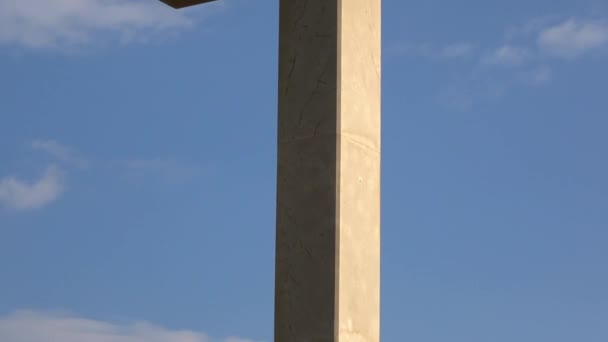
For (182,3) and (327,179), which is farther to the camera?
(182,3)

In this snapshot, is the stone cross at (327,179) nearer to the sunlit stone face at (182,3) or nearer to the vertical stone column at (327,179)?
the vertical stone column at (327,179)

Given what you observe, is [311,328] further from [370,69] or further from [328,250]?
[370,69]

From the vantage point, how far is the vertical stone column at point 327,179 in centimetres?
1434

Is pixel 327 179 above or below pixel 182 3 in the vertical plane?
below

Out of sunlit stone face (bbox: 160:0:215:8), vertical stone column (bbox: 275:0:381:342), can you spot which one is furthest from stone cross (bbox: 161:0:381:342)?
sunlit stone face (bbox: 160:0:215:8)

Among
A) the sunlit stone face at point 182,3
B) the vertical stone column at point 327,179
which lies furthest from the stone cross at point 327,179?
the sunlit stone face at point 182,3

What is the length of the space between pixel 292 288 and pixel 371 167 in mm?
2485

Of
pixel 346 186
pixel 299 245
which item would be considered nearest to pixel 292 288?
pixel 299 245

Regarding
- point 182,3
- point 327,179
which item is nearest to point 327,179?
point 327,179

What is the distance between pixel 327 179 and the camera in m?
14.5

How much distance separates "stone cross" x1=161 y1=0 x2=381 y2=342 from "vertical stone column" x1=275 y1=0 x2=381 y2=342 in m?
0.02

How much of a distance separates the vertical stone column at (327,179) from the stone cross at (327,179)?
0.05ft

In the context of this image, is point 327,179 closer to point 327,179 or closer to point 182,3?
point 327,179

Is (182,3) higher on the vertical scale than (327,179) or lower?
higher
